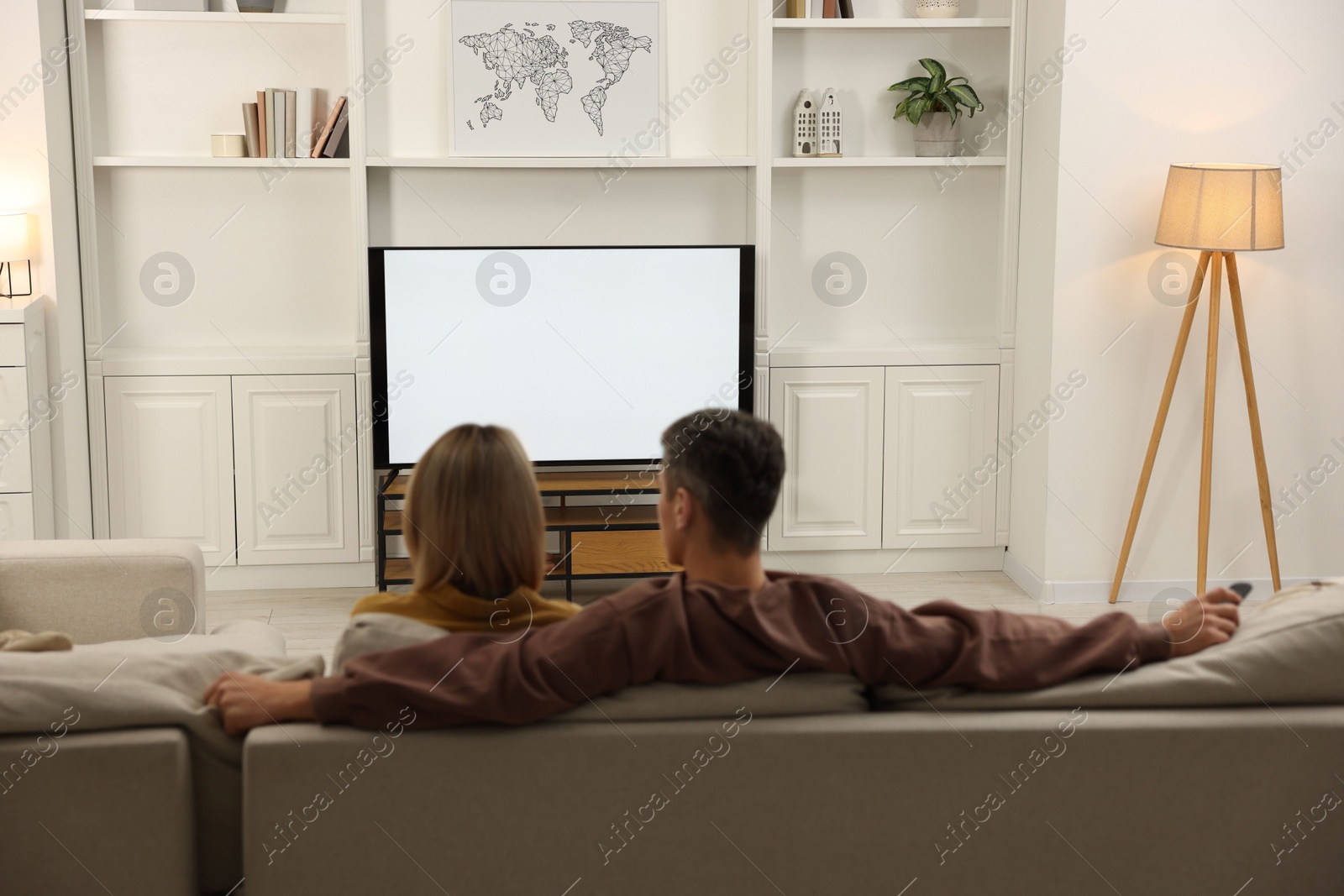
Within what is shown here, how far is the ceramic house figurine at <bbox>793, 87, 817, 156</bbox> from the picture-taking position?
4.37 meters

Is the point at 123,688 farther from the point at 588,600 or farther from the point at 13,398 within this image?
the point at 588,600

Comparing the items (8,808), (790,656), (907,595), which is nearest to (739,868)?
(790,656)

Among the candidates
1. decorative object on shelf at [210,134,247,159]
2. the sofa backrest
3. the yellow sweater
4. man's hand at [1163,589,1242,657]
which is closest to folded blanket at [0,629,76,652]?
the yellow sweater

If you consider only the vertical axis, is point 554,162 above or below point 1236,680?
above

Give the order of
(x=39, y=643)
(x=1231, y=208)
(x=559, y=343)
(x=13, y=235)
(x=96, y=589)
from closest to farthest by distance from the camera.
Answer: (x=39, y=643)
(x=96, y=589)
(x=1231, y=208)
(x=13, y=235)
(x=559, y=343)

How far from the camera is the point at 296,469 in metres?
4.26

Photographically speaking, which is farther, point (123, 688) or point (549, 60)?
point (549, 60)

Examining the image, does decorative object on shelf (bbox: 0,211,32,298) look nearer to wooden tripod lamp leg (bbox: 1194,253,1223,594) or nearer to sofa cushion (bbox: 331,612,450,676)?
sofa cushion (bbox: 331,612,450,676)

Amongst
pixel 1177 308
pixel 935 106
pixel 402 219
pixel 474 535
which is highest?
pixel 935 106

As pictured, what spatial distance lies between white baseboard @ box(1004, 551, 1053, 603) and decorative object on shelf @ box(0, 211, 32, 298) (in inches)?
136

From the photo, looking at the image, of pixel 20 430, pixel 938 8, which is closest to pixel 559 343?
pixel 20 430

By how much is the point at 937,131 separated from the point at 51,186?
299 cm

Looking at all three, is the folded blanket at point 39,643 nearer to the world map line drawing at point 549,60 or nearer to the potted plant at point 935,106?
the world map line drawing at point 549,60

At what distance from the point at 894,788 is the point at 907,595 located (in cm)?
281
